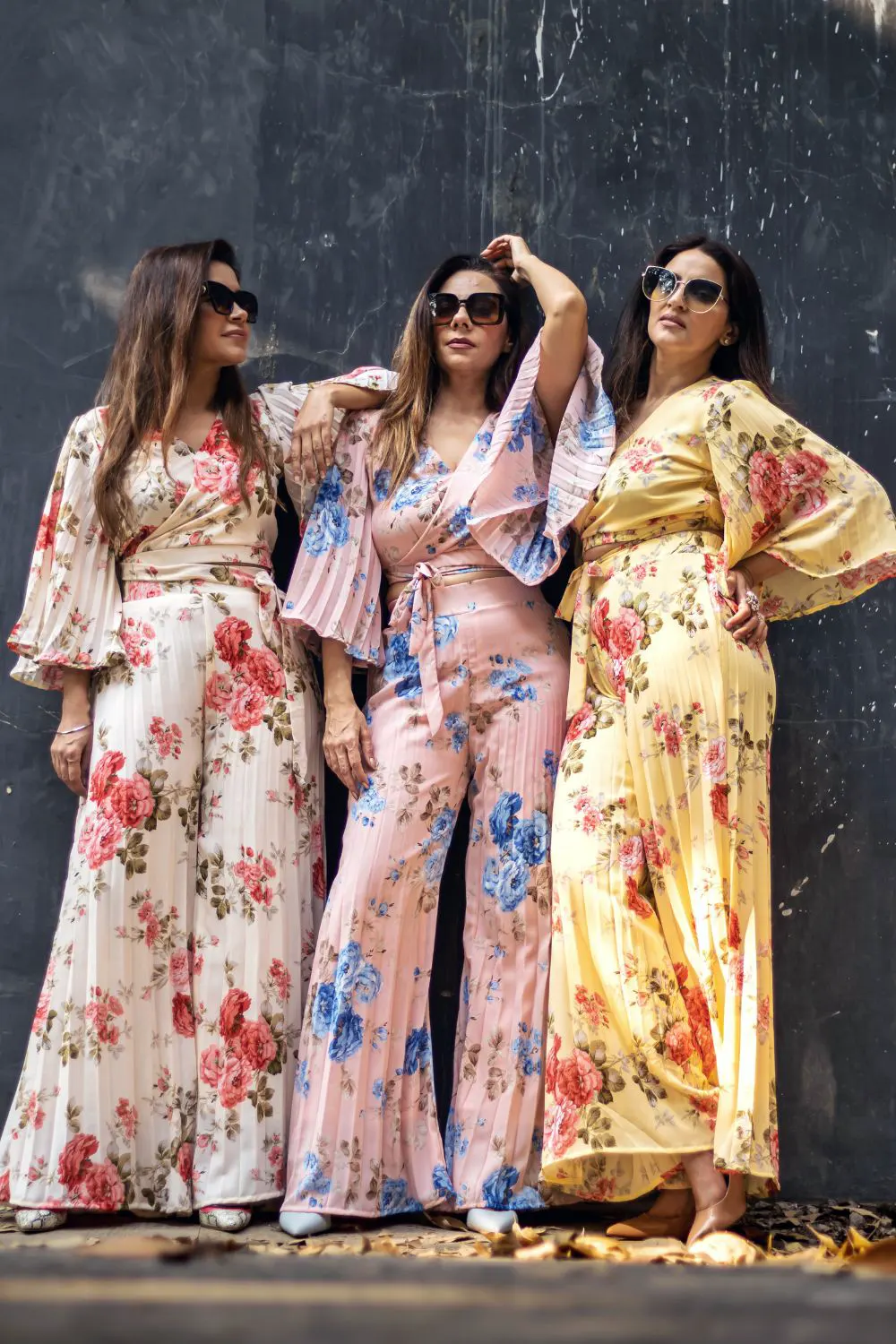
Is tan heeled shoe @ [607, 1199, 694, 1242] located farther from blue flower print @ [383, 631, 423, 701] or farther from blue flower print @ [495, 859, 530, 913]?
blue flower print @ [383, 631, 423, 701]

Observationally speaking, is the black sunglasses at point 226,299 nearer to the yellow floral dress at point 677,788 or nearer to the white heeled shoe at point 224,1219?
the yellow floral dress at point 677,788

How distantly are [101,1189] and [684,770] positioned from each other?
159 cm

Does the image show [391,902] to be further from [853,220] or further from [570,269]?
[853,220]

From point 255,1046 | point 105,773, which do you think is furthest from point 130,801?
point 255,1046

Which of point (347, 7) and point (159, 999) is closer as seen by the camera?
point (159, 999)

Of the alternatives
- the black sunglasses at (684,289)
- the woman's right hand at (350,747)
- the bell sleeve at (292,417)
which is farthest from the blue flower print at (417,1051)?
the black sunglasses at (684,289)

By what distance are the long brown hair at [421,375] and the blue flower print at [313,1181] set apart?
1.61 meters

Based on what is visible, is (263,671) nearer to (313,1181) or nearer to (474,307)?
(474,307)

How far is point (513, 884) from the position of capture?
3.25m

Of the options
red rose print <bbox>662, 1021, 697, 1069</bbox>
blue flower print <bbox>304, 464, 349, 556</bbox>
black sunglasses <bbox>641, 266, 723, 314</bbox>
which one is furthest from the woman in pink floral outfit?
red rose print <bbox>662, 1021, 697, 1069</bbox>

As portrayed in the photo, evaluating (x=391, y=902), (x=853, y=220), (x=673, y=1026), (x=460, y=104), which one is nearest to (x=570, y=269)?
(x=460, y=104)

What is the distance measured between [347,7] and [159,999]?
275 centimetres

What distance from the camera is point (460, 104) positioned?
3.85 meters

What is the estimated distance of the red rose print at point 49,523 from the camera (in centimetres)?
340
